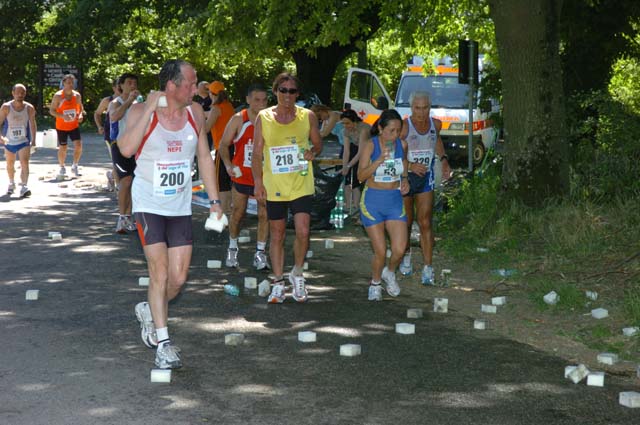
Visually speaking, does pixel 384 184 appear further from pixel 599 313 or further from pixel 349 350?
pixel 349 350

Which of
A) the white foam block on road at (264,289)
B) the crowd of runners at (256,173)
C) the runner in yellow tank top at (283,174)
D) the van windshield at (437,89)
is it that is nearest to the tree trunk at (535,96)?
the crowd of runners at (256,173)

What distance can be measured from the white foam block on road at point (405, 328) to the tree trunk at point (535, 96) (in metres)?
5.11

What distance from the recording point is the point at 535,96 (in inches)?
503

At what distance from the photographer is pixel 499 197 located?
13.2 meters

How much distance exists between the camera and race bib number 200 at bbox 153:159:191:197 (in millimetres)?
6906

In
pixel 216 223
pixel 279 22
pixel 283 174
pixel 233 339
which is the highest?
pixel 279 22

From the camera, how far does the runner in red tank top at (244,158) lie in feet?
35.3

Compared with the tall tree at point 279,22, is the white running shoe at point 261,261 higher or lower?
lower

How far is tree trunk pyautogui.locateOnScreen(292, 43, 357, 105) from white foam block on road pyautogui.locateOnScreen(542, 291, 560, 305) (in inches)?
867

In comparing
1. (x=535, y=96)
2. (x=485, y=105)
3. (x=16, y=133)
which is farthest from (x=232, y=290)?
(x=485, y=105)

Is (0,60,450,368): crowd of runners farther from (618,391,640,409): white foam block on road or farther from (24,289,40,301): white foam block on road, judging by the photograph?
(618,391,640,409): white foam block on road

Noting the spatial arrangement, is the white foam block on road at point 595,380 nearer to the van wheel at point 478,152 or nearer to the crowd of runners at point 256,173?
the crowd of runners at point 256,173

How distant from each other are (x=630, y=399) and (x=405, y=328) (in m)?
2.30

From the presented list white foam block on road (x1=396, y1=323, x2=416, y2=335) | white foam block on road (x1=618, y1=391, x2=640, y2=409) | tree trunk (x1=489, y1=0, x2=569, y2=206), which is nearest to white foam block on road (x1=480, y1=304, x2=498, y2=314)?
white foam block on road (x1=396, y1=323, x2=416, y2=335)
